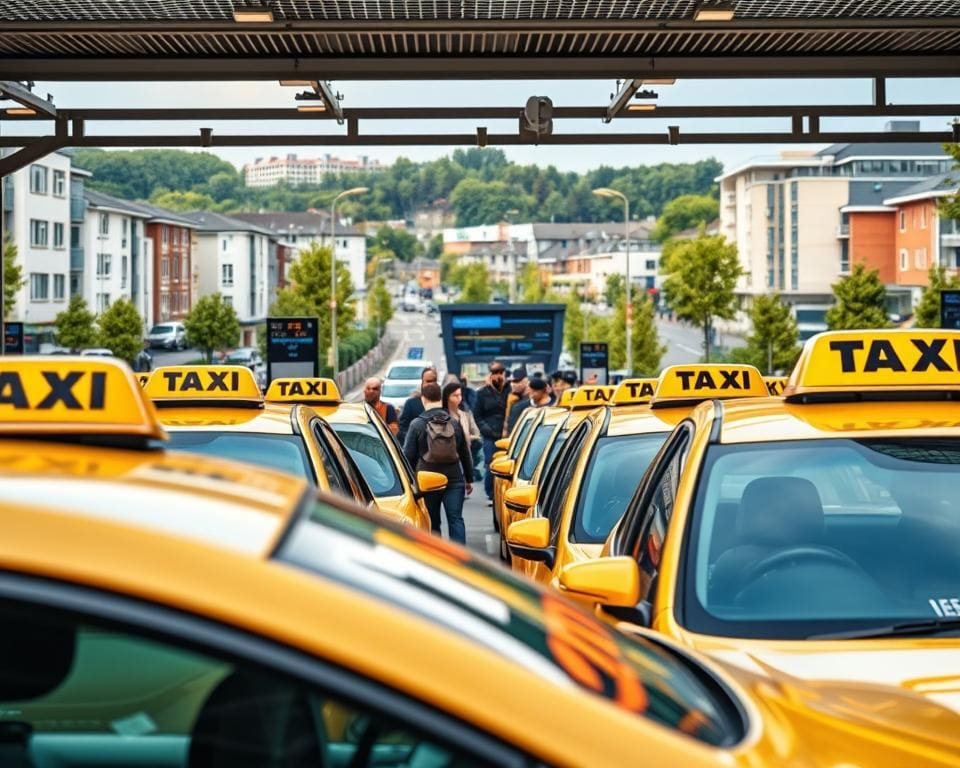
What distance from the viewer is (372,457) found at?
1215 cm

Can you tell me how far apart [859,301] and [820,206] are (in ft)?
161

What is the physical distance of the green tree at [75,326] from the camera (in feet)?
276

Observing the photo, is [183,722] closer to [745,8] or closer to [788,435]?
[788,435]

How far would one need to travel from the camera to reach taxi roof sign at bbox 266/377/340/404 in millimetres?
13570

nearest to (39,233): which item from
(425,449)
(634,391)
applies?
(425,449)

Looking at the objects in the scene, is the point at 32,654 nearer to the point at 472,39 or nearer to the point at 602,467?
the point at 602,467

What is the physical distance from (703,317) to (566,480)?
75.4 m

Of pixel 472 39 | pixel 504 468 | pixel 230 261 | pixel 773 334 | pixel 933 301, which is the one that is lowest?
pixel 504 468

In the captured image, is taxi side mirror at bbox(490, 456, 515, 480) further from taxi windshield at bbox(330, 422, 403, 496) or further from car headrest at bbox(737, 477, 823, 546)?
car headrest at bbox(737, 477, 823, 546)

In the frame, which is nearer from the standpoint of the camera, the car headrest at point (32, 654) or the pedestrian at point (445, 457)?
the car headrest at point (32, 654)

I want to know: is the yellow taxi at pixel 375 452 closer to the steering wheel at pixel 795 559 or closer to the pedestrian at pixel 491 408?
the steering wheel at pixel 795 559

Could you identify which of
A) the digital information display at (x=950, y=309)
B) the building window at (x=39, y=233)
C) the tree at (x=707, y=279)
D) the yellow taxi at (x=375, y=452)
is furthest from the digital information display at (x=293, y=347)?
the building window at (x=39, y=233)

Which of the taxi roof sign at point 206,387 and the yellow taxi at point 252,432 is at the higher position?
the taxi roof sign at point 206,387

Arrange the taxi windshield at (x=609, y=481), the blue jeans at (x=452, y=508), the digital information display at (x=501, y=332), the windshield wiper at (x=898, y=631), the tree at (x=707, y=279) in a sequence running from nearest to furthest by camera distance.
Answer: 1. the windshield wiper at (x=898, y=631)
2. the taxi windshield at (x=609, y=481)
3. the blue jeans at (x=452, y=508)
4. the digital information display at (x=501, y=332)
5. the tree at (x=707, y=279)
